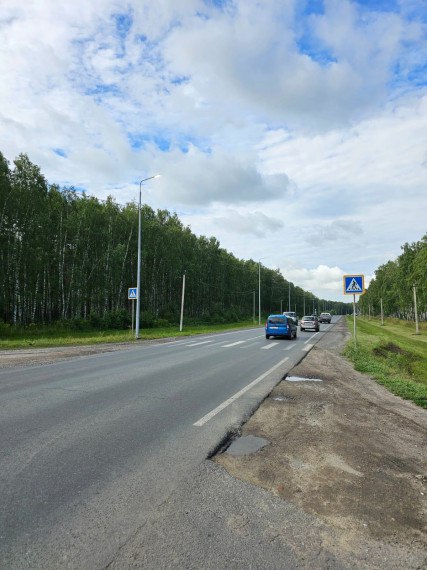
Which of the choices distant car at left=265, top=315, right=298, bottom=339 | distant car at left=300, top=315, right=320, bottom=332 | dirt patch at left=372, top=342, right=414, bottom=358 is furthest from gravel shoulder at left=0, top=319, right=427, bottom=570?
distant car at left=300, top=315, right=320, bottom=332

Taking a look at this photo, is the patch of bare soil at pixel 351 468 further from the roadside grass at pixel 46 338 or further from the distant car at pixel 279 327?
the distant car at pixel 279 327

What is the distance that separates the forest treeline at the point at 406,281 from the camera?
44344 millimetres

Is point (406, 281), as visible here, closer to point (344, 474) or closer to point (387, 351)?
point (387, 351)

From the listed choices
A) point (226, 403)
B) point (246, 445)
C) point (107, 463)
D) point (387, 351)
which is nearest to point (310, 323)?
point (387, 351)

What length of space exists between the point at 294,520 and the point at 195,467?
A: 1383 millimetres

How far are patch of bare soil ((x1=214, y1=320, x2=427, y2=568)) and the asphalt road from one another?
1.67ft

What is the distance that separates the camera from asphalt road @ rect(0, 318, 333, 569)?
9.16ft

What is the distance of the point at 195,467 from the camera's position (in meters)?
4.25

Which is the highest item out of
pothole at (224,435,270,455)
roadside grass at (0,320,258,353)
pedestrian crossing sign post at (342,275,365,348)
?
pedestrian crossing sign post at (342,275,365,348)

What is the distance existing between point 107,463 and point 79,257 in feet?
126

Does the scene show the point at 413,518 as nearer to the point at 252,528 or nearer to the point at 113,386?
the point at 252,528

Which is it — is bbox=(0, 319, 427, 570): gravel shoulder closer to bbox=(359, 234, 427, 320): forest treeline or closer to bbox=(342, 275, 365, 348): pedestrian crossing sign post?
bbox=(342, 275, 365, 348): pedestrian crossing sign post

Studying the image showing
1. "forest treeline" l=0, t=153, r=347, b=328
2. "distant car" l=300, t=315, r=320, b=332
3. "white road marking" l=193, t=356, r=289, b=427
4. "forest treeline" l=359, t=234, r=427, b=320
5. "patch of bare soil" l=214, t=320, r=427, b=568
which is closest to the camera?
"patch of bare soil" l=214, t=320, r=427, b=568

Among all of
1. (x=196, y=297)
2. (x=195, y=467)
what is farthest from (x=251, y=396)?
(x=196, y=297)
